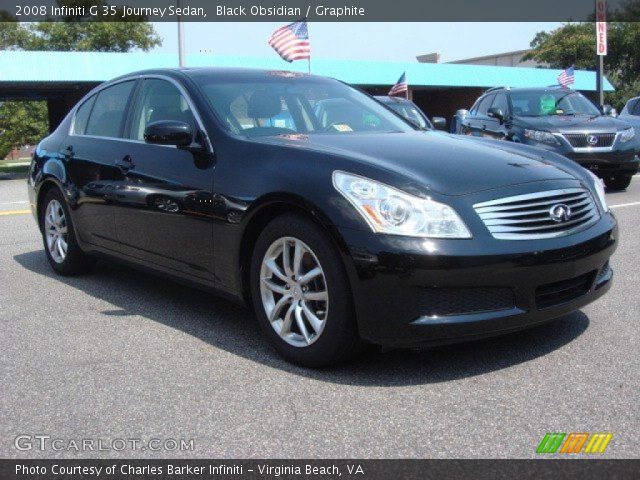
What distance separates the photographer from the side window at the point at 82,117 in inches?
229

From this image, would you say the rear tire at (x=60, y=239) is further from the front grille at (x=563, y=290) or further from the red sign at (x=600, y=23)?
the red sign at (x=600, y=23)

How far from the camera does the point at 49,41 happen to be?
64.0m

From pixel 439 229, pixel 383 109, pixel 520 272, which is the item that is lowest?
pixel 520 272

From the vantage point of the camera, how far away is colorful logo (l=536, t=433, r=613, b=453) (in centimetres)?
273

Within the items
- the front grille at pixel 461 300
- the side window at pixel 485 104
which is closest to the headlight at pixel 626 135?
the side window at pixel 485 104

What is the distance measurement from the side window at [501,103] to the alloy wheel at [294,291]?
8769 mm

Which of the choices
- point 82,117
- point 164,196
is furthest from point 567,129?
point 164,196

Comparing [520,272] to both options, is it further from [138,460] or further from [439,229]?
[138,460]

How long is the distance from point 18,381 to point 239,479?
1.59 meters

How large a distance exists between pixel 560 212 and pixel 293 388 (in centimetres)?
153

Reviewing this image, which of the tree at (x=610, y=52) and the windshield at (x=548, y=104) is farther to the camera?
the tree at (x=610, y=52)

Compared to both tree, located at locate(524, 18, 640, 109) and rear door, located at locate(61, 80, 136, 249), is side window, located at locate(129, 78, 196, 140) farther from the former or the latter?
tree, located at locate(524, 18, 640, 109)

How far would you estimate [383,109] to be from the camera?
17.3 ft

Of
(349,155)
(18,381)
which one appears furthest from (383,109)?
(18,381)
